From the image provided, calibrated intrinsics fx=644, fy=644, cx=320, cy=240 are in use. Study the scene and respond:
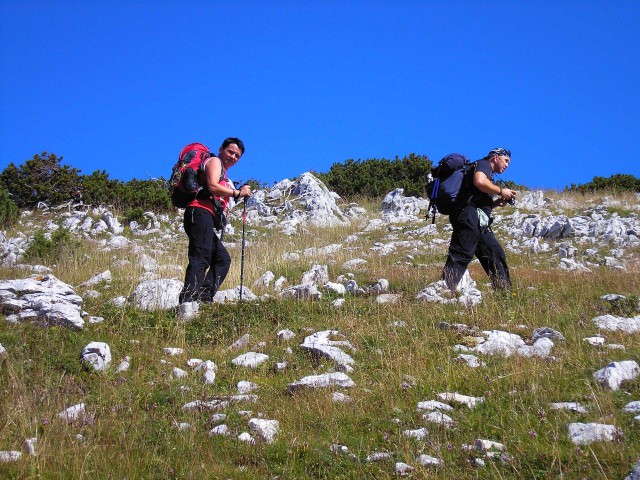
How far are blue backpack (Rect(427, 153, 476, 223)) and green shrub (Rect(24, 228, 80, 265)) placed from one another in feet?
21.6

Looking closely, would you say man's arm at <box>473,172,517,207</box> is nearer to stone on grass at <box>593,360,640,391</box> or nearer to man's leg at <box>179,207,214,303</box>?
man's leg at <box>179,207,214,303</box>

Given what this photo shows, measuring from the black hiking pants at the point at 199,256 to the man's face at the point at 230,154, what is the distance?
0.66 metres

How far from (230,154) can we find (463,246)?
3036mm

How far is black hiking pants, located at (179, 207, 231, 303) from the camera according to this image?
7195mm

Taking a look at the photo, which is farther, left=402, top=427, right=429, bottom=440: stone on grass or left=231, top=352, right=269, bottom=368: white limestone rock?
left=231, top=352, right=269, bottom=368: white limestone rock

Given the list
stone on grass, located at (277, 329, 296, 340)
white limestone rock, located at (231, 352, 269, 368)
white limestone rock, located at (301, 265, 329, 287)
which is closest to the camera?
white limestone rock, located at (231, 352, 269, 368)

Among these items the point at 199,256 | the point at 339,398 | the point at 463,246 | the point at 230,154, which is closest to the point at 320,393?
the point at 339,398

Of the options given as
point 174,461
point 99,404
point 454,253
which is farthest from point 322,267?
point 174,461

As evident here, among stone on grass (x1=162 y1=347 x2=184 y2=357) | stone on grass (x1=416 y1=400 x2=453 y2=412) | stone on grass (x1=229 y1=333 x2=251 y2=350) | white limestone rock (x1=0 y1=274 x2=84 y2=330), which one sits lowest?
stone on grass (x1=416 y1=400 x2=453 y2=412)

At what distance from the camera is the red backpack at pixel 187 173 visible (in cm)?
721

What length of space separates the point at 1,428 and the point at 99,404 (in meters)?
0.71

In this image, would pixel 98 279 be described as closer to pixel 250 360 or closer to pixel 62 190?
pixel 250 360

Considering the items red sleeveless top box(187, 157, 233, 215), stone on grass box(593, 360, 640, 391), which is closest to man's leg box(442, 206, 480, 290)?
red sleeveless top box(187, 157, 233, 215)

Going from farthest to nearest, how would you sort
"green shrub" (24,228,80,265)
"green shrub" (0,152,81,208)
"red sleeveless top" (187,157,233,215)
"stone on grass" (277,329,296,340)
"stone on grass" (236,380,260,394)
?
"green shrub" (0,152,81,208), "green shrub" (24,228,80,265), "red sleeveless top" (187,157,233,215), "stone on grass" (277,329,296,340), "stone on grass" (236,380,260,394)
